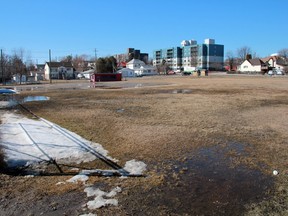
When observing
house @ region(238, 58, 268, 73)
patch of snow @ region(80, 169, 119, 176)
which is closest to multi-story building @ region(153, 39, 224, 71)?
house @ region(238, 58, 268, 73)

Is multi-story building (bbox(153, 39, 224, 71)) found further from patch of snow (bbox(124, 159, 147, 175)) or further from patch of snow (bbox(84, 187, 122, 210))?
patch of snow (bbox(84, 187, 122, 210))

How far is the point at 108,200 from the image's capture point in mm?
4453

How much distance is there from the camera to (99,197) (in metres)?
4.57

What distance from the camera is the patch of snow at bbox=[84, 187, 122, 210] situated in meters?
4.31

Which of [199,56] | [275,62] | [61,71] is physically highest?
[199,56]

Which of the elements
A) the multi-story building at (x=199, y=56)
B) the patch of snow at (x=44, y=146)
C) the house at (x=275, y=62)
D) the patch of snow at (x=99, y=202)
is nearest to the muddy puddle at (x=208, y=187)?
the patch of snow at (x=99, y=202)

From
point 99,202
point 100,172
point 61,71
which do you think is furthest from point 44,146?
point 61,71

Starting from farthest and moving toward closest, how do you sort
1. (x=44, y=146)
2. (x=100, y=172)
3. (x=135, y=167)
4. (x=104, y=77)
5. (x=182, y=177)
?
1. (x=104, y=77)
2. (x=44, y=146)
3. (x=135, y=167)
4. (x=100, y=172)
5. (x=182, y=177)

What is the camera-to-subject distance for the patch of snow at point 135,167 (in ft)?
18.9

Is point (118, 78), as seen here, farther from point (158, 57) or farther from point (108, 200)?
point (158, 57)

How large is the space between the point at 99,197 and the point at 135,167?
5.05 ft

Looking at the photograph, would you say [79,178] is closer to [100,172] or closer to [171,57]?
[100,172]

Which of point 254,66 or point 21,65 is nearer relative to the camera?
point 21,65

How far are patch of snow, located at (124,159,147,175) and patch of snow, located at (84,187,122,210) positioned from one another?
2.89 ft
